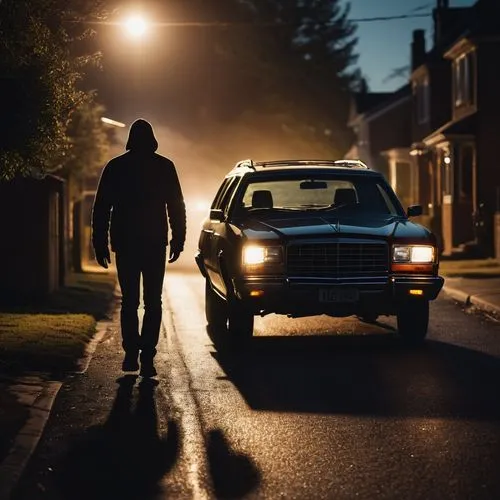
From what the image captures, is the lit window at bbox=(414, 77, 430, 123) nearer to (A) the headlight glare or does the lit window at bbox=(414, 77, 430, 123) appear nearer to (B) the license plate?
(A) the headlight glare

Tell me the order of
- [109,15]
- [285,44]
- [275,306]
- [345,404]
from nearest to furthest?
[345,404], [275,306], [109,15], [285,44]

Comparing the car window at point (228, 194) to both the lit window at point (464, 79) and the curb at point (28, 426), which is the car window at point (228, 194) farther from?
the lit window at point (464, 79)

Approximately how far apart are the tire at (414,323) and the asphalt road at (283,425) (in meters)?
0.16

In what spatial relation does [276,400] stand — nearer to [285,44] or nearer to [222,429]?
[222,429]

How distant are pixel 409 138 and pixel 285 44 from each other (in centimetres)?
2614

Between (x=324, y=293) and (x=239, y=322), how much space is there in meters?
0.91

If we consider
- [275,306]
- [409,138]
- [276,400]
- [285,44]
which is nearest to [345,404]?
[276,400]

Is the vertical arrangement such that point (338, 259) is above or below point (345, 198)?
below

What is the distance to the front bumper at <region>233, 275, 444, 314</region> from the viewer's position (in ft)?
40.7

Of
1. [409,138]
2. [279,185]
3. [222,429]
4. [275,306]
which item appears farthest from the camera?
[409,138]

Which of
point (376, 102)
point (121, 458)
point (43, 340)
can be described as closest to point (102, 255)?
point (43, 340)

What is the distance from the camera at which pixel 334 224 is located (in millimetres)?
12914

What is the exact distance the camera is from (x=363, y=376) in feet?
35.6

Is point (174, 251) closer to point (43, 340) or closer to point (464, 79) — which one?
point (43, 340)
